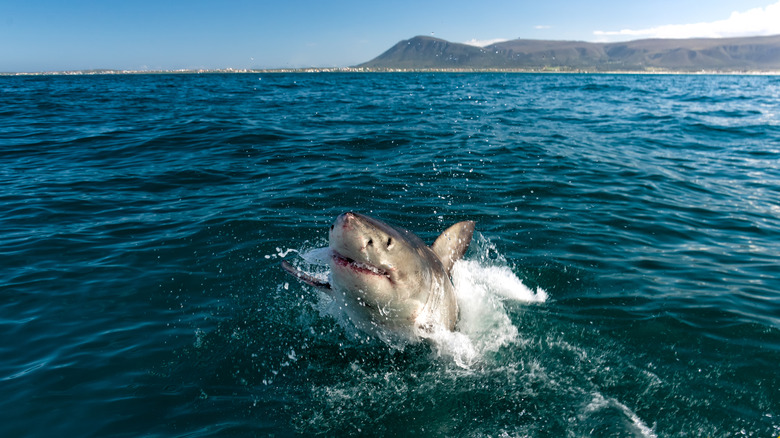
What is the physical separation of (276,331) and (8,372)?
2723 mm

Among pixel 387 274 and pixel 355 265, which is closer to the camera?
pixel 355 265

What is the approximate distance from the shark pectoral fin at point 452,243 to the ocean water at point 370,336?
2.67 ft

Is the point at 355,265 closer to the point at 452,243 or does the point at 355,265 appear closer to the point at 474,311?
the point at 452,243

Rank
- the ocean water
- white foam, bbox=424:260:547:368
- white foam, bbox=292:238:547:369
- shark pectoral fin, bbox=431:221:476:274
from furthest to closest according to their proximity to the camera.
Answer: shark pectoral fin, bbox=431:221:476:274 < white foam, bbox=424:260:547:368 < white foam, bbox=292:238:547:369 < the ocean water

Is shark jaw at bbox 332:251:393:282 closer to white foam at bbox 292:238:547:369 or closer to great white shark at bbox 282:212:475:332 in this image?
great white shark at bbox 282:212:475:332

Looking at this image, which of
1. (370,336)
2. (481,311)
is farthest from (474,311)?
(370,336)

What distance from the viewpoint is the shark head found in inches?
144

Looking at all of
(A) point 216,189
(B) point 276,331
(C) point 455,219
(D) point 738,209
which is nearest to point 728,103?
(D) point 738,209

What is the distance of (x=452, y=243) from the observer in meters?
5.49

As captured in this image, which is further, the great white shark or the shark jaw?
the shark jaw

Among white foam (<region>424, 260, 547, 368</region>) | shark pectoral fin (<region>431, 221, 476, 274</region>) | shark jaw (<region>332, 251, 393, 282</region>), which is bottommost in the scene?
white foam (<region>424, 260, 547, 368</region>)

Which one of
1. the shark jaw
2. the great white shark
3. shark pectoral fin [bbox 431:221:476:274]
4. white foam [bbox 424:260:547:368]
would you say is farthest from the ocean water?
the shark jaw

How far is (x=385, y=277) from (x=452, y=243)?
5.71 feet

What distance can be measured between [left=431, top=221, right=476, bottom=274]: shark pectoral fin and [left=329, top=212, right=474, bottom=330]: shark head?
306mm
